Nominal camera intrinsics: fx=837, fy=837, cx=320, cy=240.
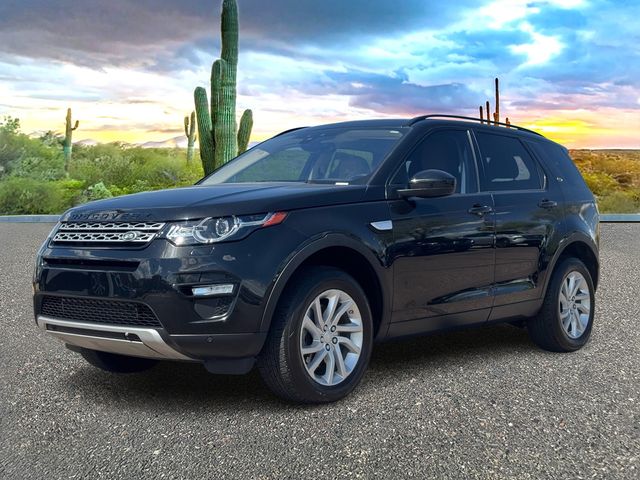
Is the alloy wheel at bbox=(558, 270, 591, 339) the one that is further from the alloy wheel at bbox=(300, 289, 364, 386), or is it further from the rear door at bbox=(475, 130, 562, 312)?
the alloy wheel at bbox=(300, 289, 364, 386)

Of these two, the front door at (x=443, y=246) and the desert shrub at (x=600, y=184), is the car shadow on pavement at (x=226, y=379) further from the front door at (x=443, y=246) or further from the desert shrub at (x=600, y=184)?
the desert shrub at (x=600, y=184)

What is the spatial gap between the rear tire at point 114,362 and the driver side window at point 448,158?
7.47ft

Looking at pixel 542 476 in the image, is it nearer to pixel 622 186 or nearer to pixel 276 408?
pixel 276 408

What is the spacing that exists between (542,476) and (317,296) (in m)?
1.62

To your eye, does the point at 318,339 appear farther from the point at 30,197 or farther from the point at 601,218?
the point at 30,197

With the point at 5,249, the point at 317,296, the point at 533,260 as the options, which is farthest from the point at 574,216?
the point at 5,249

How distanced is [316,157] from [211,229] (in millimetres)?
1766

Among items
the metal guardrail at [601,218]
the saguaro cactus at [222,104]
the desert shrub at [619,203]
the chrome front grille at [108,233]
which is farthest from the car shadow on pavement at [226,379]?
the desert shrub at [619,203]

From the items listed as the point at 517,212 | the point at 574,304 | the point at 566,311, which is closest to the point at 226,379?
the point at 517,212

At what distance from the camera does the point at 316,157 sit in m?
6.13

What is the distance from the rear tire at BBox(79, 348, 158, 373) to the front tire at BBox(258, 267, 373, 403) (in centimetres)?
143

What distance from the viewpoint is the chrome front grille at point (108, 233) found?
4.60 meters

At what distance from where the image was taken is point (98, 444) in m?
4.40

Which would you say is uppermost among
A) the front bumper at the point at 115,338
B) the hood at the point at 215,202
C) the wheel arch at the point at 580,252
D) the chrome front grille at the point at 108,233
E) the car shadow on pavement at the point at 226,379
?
the hood at the point at 215,202
